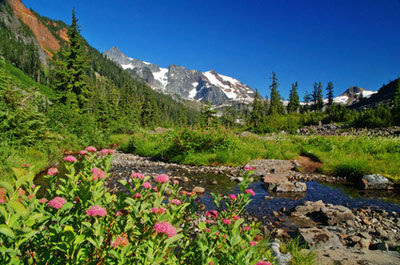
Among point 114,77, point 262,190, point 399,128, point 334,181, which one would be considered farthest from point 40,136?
point 114,77

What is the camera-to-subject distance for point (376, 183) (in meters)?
7.71

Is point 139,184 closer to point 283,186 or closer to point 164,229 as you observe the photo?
point 164,229

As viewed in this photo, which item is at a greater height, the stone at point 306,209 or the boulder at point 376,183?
the boulder at point 376,183

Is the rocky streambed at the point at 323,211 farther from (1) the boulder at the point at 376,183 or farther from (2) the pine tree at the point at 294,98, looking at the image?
(2) the pine tree at the point at 294,98

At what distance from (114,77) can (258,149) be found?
150 metres

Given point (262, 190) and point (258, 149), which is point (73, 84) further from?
point (262, 190)

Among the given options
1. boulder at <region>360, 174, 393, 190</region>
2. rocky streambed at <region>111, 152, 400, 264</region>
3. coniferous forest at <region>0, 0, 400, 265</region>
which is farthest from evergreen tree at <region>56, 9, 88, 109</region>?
boulder at <region>360, 174, 393, 190</region>

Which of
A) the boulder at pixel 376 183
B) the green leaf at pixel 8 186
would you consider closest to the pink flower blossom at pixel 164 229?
the green leaf at pixel 8 186

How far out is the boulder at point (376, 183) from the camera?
25.1ft

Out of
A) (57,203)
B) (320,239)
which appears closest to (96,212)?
(57,203)

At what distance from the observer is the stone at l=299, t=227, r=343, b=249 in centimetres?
367

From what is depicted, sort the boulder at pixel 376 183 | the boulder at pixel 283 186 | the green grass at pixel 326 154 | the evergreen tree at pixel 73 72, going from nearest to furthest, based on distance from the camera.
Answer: the boulder at pixel 283 186
the boulder at pixel 376 183
the green grass at pixel 326 154
the evergreen tree at pixel 73 72

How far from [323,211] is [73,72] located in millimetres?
23665

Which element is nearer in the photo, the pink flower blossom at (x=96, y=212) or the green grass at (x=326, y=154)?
the pink flower blossom at (x=96, y=212)
